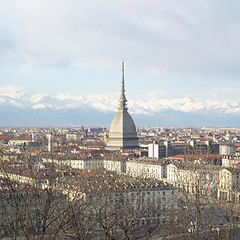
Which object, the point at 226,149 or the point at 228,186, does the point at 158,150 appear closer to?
the point at 226,149

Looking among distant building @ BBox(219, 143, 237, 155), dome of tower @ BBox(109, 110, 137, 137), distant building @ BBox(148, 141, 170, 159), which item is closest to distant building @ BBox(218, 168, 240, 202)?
distant building @ BBox(148, 141, 170, 159)

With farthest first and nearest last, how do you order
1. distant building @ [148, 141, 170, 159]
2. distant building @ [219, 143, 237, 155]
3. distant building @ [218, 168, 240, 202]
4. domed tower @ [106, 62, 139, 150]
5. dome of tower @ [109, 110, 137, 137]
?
1. dome of tower @ [109, 110, 137, 137]
2. domed tower @ [106, 62, 139, 150]
3. distant building @ [219, 143, 237, 155]
4. distant building @ [148, 141, 170, 159]
5. distant building @ [218, 168, 240, 202]

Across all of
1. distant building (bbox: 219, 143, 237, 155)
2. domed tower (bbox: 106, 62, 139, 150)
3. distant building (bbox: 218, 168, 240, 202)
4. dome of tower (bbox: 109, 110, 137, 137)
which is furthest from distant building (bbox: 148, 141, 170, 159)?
distant building (bbox: 218, 168, 240, 202)

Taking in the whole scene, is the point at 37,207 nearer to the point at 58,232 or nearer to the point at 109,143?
the point at 58,232

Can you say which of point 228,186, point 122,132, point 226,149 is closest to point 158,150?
point 122,132

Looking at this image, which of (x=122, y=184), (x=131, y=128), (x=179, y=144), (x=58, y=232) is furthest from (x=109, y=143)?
(x=58, y=232)

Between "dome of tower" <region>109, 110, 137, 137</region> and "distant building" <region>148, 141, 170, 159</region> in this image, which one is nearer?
"distant building" <region>148, 141, 170, 159</region>

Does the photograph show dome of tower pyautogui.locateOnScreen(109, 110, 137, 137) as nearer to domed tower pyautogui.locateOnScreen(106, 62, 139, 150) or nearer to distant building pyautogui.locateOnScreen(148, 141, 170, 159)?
domed tower pyautogui.locateOnScreen(106, 62, 139, 150)

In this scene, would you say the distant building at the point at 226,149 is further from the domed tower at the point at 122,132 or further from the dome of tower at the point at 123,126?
the dome of tower at the point at 123,126

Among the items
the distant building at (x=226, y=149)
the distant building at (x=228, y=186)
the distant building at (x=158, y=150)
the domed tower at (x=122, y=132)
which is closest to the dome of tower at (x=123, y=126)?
the domed tower at (x=122, y=132)

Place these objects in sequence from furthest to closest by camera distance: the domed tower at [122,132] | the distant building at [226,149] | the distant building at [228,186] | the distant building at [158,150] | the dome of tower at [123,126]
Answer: the dome of tower at [123,126] → the domed tower at [122,132] → the distant building at [226,149] → the distant building at [158,150] → the distant building at [228,186]

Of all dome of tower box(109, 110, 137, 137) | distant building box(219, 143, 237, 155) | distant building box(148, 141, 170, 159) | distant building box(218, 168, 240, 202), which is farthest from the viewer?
dome of tower box(109, 110, 137, 137)

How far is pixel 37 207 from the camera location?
1455 cm

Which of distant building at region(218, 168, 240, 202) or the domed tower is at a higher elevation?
the domed tower
